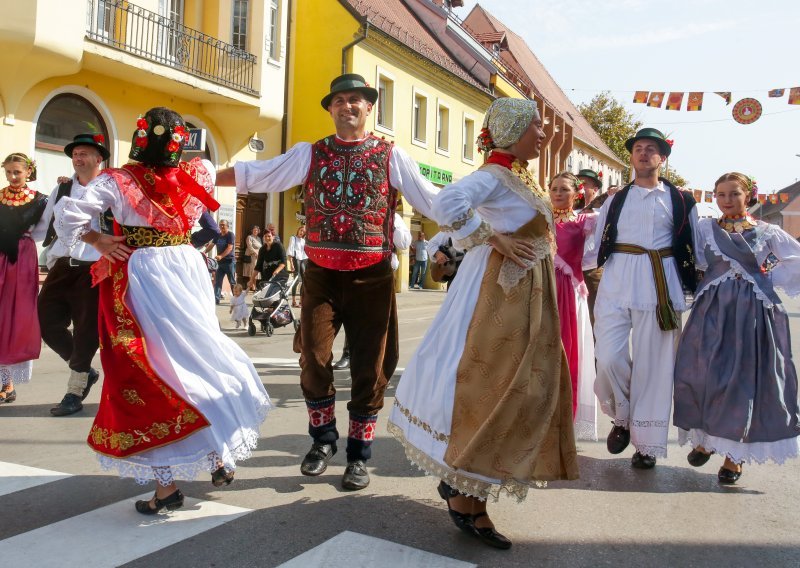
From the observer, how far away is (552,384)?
3.50 m

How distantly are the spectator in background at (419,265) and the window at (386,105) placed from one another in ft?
13.3

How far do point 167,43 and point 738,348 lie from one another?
1442 cm

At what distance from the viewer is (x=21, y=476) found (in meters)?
4.30

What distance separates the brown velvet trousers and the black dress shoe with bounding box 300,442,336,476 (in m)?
0.28

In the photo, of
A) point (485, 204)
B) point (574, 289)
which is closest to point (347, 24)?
point (574, 289)

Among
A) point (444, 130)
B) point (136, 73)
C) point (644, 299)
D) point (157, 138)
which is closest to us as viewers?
point (157, 138)

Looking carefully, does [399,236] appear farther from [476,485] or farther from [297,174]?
[476,485]

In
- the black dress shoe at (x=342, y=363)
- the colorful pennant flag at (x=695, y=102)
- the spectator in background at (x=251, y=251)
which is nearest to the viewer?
the black dress shoe at (x=342, y=363)

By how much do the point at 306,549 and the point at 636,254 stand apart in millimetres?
3004

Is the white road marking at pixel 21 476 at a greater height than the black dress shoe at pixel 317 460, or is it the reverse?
the black dress shoe at pixel 317 460

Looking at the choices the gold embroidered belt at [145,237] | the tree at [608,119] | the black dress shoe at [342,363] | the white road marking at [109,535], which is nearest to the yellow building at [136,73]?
the black dress shoe at [342,363]

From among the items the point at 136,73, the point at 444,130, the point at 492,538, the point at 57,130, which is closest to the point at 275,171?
the point at 492,538

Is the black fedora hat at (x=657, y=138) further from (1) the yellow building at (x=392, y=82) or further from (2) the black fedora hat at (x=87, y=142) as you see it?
(1) the yellow building at (x=392, y=82)

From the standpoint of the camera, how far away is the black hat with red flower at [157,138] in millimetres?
3994
